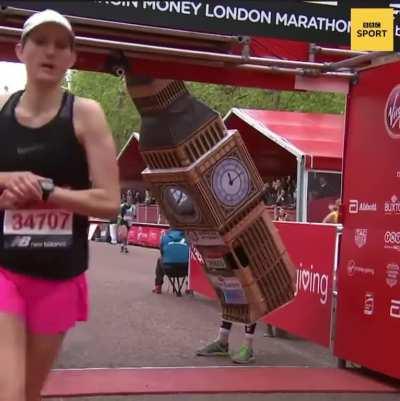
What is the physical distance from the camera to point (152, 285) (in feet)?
48.5

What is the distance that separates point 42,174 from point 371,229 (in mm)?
4474

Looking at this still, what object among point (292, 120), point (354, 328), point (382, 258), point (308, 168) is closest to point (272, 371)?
point (354, 328)

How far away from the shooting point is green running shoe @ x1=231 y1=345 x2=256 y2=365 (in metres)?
7.58

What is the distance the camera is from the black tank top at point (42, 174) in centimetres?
284

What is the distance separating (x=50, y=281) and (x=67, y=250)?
0.13 meters

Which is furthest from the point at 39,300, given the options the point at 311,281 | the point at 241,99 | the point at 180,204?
the point at 241,99

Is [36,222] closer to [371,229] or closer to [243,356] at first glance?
[371,229]

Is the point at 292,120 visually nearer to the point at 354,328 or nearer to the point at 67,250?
the point at 354,328

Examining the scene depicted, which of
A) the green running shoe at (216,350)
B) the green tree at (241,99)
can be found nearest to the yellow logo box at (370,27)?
the green running shoe at (216,350)

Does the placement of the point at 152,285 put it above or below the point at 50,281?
below

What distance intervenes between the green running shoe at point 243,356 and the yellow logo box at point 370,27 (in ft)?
10.1

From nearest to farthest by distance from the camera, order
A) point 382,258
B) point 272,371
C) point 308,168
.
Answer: point 382,258 < point 272,371 < point 308,168

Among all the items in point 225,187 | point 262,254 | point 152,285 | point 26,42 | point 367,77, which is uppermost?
point 367,77

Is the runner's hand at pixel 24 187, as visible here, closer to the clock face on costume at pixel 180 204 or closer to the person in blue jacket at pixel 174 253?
the clock face on costume at pixel 180 204
